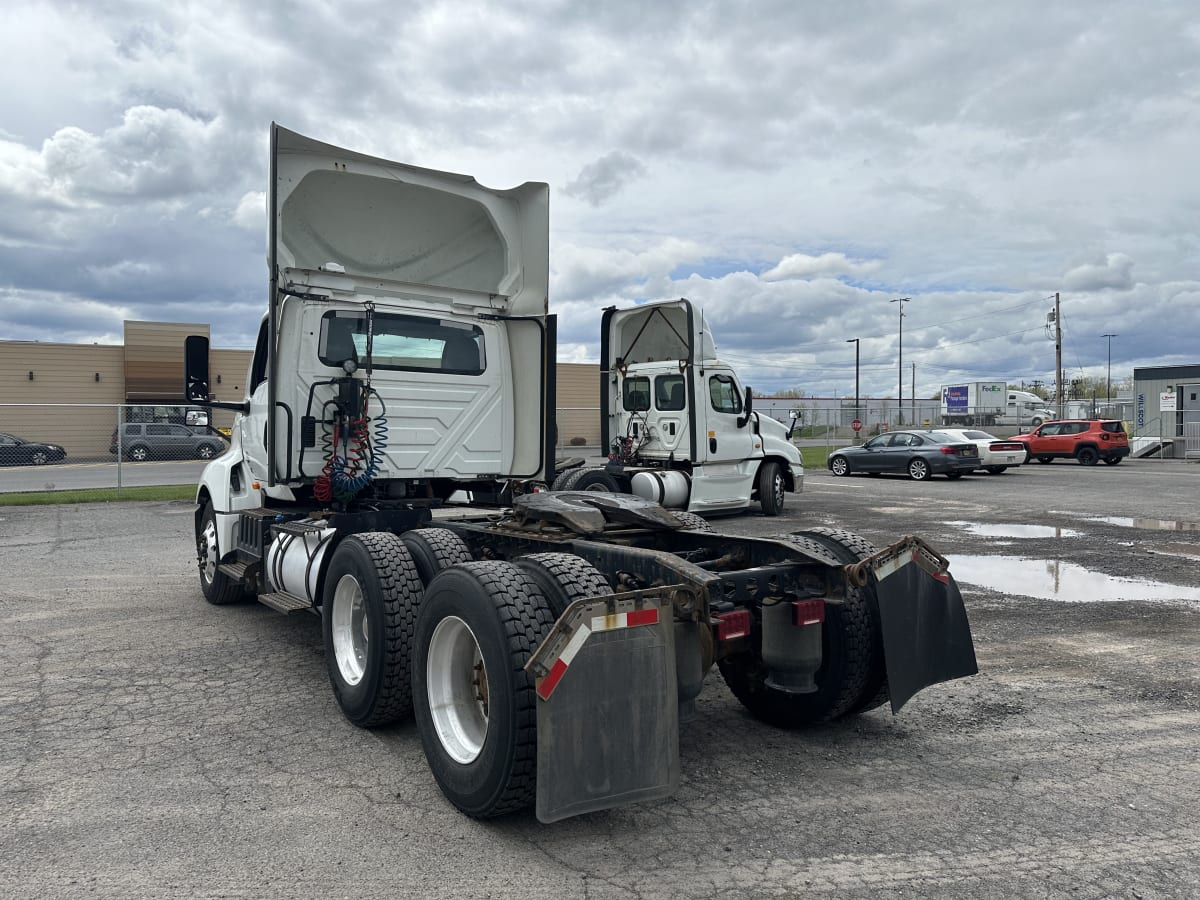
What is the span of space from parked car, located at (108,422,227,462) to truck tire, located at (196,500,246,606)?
21026 millimetres

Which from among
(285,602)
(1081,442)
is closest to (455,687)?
(285,602)

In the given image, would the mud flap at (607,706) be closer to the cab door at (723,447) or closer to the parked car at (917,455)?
the cab door at (723,447)

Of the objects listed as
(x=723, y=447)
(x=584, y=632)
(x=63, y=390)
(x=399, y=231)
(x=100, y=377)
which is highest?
(x=100, y=377)

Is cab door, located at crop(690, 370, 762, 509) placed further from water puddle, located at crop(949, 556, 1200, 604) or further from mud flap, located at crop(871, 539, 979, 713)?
mud flap, located at crop(871, 539, 979, 713)

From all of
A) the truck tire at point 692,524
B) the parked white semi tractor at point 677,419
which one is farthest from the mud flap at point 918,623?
the parked white semi tractor at point 677,419

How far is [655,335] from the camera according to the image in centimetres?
1427

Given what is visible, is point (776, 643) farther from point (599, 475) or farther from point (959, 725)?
point (599, 475)

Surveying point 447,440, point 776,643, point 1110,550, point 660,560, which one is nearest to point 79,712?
point 447,440

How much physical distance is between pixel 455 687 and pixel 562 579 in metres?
0.76

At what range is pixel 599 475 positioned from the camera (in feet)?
41.5

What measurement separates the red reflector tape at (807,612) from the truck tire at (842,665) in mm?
201

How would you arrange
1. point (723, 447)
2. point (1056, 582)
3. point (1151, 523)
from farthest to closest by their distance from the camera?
point (723, 447) < point (1151, 523) < point (1056, 582)

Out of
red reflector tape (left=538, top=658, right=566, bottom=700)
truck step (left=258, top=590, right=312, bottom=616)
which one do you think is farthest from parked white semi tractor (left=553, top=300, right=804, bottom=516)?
red reflector tape (left=538, top=658, right=566, bottom=700)

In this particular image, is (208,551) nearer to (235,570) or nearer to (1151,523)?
(235,570)
